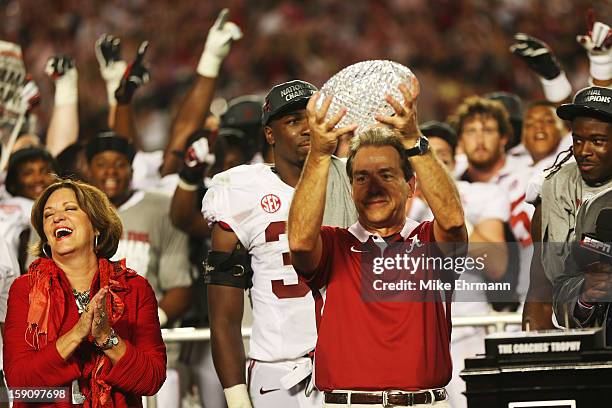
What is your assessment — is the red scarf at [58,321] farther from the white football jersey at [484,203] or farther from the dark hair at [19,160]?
the white football jersey at [484,203]

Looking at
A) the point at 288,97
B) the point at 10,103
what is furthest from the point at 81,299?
the point at 10,103

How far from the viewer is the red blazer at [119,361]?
4133 mm

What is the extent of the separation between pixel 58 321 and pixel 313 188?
926 millimetres

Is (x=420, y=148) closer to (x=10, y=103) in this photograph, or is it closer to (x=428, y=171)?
(x=428, y=171)

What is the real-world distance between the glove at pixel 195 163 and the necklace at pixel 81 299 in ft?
7.96

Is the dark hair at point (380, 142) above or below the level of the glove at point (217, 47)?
below

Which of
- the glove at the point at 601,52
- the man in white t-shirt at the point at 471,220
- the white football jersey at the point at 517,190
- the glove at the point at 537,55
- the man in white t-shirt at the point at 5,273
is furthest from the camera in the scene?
the white football jersey at the point at 517,190

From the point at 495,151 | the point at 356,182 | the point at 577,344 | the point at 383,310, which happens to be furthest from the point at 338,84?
the point at 495,151

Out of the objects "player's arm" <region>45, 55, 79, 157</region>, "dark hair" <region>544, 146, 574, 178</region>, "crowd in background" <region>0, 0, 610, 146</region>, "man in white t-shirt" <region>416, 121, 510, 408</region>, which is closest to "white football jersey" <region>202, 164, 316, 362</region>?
"dark hair" <region>544, 146, 574, 178</region>

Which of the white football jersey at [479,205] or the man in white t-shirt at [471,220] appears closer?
the man in white t-shirt at [471,220]

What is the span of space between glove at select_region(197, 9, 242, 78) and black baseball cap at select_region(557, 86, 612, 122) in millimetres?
3072

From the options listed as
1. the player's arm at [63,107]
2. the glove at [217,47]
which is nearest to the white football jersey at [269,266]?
the glove at [217,47]

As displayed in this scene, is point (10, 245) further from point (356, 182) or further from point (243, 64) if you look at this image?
point (243, 64)

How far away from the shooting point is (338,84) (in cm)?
430
